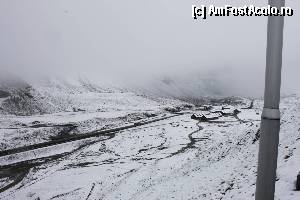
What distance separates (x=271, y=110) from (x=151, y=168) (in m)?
30.8

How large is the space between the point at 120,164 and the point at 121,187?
481 inches

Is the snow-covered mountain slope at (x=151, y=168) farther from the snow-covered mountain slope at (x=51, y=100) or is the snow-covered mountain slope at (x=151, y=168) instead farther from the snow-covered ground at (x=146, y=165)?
the snow-covered mountain slope at (x=51, y=100)

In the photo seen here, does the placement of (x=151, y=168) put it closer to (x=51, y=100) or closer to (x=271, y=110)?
(x=271, y=110)

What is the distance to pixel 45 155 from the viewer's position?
1960 inches

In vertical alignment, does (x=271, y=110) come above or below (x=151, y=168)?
above

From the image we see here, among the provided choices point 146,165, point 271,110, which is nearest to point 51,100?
point 146,165

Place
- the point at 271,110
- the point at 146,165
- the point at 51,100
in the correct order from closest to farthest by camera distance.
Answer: the point at 271,110, the point at 146,165, the point at 51,100

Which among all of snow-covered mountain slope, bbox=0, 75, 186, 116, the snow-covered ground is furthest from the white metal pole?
snow-covered mountain slope, bbox=0, 75, 186, 116

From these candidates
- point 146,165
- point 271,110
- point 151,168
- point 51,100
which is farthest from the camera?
point 51,100

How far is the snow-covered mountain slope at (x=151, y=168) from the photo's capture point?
54.6ft

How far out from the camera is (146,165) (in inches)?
1437

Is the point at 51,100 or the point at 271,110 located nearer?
the point at 271,110

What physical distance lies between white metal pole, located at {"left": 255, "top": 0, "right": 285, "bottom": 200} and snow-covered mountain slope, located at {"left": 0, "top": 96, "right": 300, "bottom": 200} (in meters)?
7.37

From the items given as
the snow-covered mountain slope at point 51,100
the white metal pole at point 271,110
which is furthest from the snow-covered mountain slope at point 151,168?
the snow-covered mountain slope at point 51,100
